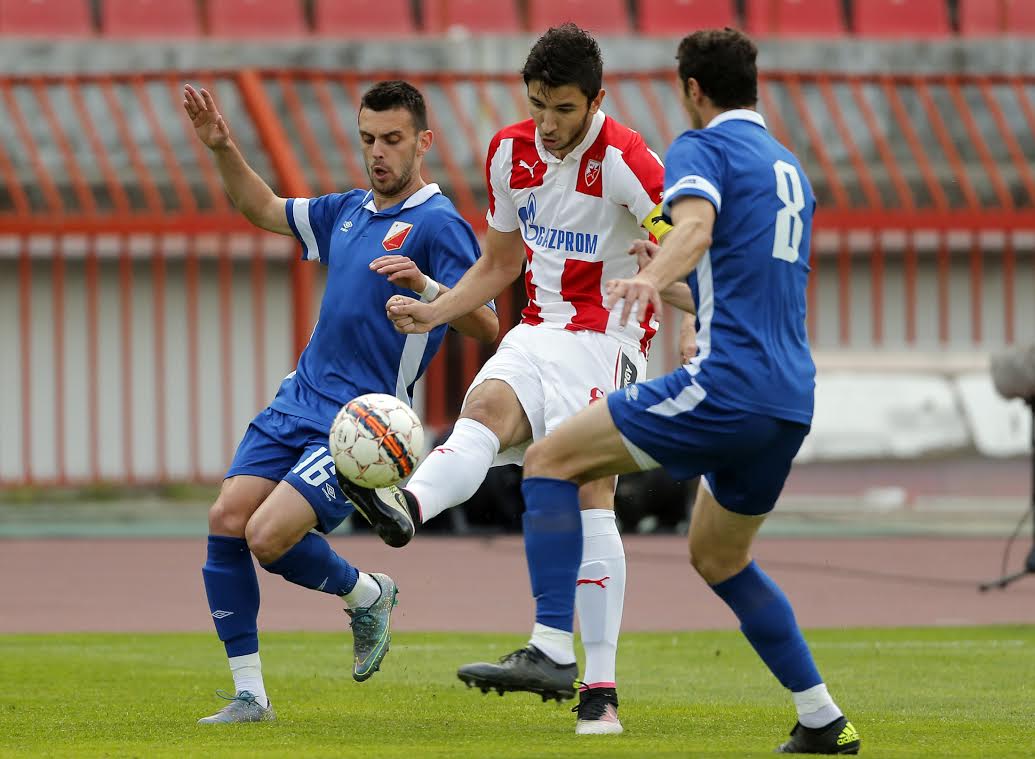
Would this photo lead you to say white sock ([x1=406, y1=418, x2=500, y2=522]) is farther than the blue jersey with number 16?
Yes

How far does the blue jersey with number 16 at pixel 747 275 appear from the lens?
5191 millimetres

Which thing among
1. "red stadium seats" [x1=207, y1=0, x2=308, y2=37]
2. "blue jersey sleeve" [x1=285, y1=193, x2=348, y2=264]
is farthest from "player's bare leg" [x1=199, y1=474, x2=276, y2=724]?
"red stadium seats" [x1=207, y1=0, x2=308, y2=37]

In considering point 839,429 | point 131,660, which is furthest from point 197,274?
point 131,660

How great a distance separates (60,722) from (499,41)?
41.7 ft

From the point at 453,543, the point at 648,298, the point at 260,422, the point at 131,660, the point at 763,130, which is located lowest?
the point at 453,543

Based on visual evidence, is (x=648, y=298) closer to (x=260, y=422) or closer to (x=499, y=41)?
(x=260, y=422)

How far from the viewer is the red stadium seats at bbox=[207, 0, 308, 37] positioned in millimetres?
19172

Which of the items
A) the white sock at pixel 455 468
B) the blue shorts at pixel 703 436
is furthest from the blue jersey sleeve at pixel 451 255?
the blue shorts at pixel 703 436

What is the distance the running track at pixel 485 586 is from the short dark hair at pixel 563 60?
13.5 feet

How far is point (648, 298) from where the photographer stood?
4883mm

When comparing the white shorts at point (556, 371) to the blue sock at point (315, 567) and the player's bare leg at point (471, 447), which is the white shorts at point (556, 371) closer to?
the player's bare leg at point (471, 447)

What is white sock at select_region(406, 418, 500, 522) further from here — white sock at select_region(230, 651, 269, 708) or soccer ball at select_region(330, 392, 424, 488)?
white sock at select_region(230, 651, 269, 708)

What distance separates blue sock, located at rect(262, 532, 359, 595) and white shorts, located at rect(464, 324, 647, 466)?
70 centimetres

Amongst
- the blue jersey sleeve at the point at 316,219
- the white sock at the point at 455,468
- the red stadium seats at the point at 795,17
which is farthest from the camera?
the red stadium seats at the point at 795,17
